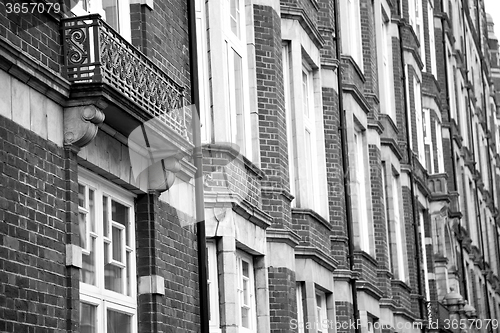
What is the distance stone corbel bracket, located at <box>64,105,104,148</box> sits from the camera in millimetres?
11156

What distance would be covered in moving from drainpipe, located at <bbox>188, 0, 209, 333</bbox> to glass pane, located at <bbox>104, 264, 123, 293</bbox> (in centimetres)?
182

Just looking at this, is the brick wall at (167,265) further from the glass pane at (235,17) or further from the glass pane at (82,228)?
the glass pane at (235,17)

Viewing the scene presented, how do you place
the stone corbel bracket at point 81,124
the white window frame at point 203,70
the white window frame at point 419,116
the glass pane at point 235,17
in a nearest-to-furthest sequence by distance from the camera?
the stone corbel bracket at point 81,124, the white window frame at point 203,70, the glass pane at point 235,17, the white window frame at point 419,116

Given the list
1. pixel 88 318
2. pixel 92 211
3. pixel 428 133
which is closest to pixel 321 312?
pixel 92 211

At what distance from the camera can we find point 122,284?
12.8m

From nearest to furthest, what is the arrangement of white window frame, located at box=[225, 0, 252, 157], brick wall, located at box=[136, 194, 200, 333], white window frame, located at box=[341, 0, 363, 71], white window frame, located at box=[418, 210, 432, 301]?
brick wall, located at box=[136, 194, 200, 333] → white window frame, located at box=[225, 0, 252, 157] → white window frame, located at box=[341, 0, 363, 71] → white window frame, located at box=[418, 210, 432, 301]

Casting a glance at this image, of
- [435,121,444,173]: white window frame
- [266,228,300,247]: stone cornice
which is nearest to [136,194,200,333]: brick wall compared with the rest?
[266,228,300,247]: stone cornice

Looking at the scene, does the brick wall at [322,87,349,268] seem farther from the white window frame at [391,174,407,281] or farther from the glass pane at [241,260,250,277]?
the white window frame at [391,174,407,281]

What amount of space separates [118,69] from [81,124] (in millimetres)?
1188

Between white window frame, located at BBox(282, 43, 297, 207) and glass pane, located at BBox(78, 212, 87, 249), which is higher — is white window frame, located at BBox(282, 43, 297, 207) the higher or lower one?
the higher one

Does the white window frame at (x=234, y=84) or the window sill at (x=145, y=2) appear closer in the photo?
the window sill at (x=145, y=2)

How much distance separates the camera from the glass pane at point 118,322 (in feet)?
40.2

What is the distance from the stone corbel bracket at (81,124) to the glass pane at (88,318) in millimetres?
1708

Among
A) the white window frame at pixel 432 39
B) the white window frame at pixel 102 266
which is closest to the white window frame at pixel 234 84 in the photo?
the white window frame at pixel 102 266
